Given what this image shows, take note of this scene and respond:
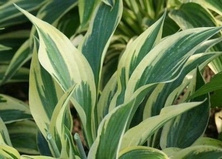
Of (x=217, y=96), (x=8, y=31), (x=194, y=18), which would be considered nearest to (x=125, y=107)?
(x=217, y=96)

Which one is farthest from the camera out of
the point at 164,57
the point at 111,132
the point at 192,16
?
the point at 192,16

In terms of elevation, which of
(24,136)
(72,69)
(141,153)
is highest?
(72,69)

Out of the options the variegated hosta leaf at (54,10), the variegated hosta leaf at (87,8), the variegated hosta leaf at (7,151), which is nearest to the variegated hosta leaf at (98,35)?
the variegated hosta leaf at (87,8)

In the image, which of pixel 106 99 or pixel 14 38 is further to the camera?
pixel 14 38

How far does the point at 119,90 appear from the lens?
106cm

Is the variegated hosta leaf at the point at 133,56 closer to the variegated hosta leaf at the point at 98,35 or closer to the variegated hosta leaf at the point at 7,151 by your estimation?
the variegated hosta leaf at the point at 98,35

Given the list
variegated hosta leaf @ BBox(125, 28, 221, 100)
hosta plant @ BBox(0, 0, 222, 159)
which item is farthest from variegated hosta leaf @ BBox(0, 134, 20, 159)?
variegated hosta leaf @ BBox(125, 28, 221, 100)

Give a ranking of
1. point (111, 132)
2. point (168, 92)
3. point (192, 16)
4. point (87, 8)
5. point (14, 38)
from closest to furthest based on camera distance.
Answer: point (111, 132)
point (168, 92)
point (87, 8)
point (192, 16)
point (14, 38)

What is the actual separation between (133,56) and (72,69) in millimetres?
128

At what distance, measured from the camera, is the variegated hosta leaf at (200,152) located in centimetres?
105

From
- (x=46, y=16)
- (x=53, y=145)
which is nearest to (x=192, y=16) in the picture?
(x=46, y=16)

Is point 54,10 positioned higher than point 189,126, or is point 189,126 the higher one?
point 54,10

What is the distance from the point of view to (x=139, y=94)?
0.95 meters

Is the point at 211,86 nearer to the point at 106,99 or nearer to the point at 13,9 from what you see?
the point at 106,99
